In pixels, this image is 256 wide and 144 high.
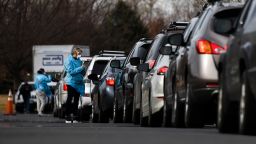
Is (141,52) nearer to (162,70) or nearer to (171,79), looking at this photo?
(162,70)

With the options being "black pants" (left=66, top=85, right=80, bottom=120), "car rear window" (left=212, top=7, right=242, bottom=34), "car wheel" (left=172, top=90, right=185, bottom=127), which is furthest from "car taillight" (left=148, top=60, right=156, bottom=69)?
"black pants" (left=66, top=85, right=80, bottom=120)

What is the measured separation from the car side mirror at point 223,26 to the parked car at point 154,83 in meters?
3.61

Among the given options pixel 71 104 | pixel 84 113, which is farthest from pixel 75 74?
pixel 84 113

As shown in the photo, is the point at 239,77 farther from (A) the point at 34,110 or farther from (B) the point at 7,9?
(B) the point at 7,9

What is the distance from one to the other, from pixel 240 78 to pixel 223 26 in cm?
181

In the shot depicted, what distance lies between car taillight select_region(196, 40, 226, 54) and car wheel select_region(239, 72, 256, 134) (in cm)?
246

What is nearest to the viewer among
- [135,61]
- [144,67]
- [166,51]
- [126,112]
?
[166,51]

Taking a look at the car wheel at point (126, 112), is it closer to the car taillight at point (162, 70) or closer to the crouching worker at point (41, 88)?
the car taillight at point (162, 70)

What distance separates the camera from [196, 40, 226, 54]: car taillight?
15383 millimetres

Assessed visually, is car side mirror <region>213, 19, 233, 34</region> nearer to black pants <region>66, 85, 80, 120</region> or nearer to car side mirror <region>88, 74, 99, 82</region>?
black pants <region>66, 85, 80, 120</region>

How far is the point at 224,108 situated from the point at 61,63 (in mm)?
43237

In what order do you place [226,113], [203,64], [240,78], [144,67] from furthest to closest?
[144,67] → [203,64] → [226,113] → [240,78]

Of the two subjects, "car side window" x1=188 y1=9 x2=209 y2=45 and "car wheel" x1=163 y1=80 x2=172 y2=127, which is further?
"car wheel" x1=163 y1=80 x2=172 y2=127

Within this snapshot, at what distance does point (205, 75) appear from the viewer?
1534 cm
